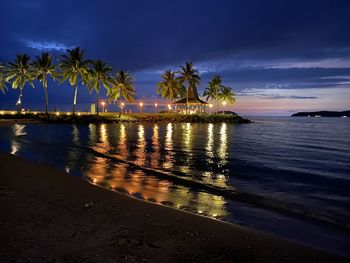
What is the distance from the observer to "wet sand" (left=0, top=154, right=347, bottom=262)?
4.88 m

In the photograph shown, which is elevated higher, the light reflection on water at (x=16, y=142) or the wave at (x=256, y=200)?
the light reflection on water at (x=16, y=142)

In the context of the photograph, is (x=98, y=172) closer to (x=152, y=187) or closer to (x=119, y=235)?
(x=152, y=187)

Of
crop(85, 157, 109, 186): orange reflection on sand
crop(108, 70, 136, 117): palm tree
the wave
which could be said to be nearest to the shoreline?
crop(108, 70, 136, 117): palm tree

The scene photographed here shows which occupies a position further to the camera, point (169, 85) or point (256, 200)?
point (169, 85)

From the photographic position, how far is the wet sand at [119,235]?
488 cm

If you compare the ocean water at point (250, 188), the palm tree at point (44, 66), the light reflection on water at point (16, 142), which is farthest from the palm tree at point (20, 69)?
the ocean water at point (250, 188)

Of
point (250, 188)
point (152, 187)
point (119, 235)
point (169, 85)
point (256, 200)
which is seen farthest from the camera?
point (169, 85)

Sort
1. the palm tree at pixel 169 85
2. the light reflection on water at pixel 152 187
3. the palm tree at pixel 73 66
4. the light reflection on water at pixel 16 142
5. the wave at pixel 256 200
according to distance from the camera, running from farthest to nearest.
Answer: the palm tree at pixel 169 85 → the palm tree at pixel 73 66 → the light reflection on water at pixel 16 142 → the light reflection on water at pixel 152 187 → the wave at pixel 256 200

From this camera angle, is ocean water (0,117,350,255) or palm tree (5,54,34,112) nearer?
ocean water (0,117,350,255)

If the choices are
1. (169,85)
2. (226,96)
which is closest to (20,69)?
(169,85)

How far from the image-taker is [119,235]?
5.68 m

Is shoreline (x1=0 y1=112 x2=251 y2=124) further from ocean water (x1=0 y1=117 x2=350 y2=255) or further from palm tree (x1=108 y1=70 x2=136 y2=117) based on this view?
ocean water (x1=0 y1=117 x2=350 y2=255)

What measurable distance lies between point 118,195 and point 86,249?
4.03 m

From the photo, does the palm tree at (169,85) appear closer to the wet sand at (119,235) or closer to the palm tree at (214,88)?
the palm tree at (214,88)
